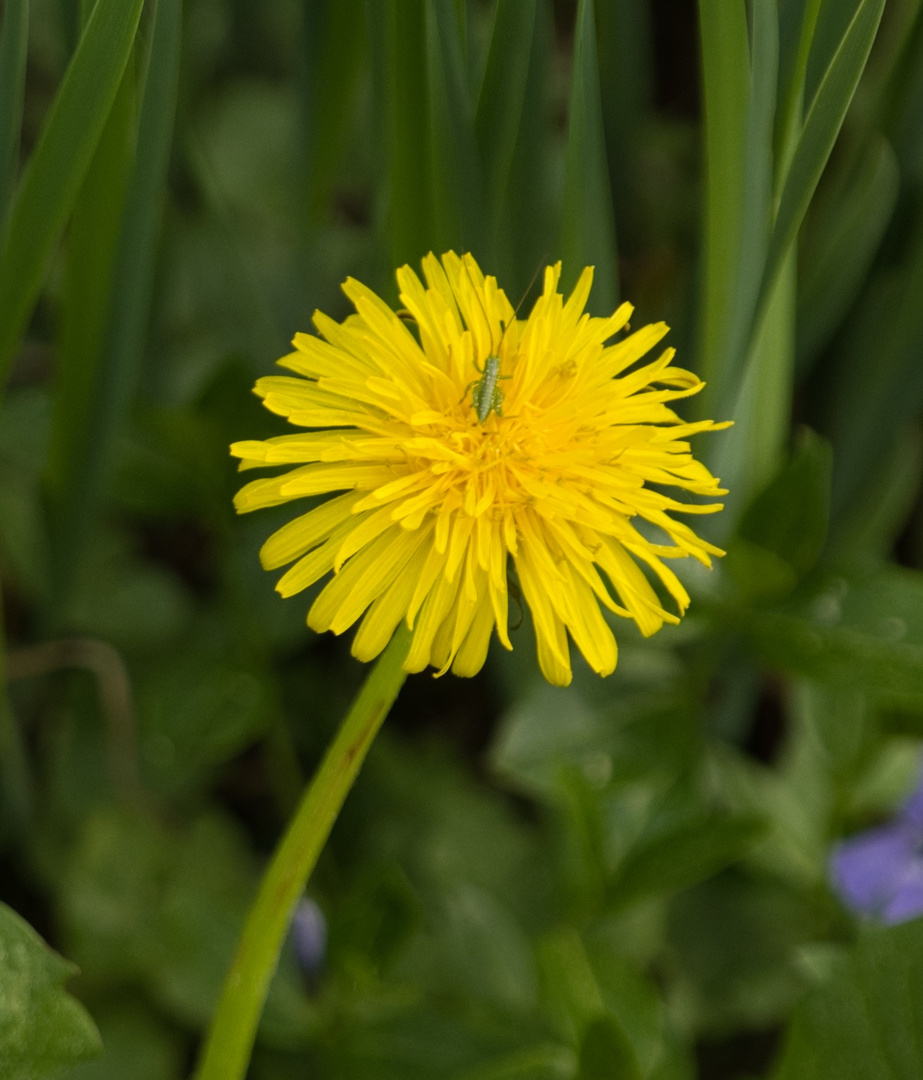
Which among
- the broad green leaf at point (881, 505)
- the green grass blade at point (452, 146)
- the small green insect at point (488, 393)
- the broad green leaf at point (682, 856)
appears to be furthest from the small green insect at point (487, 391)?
the broad green leaf at point (881, 505)

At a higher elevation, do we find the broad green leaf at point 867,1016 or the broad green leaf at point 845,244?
the broad green leaf at point 845,244

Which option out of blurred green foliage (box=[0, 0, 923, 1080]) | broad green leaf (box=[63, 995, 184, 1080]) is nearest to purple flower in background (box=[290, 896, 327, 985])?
blurred green foliage (box=[0, 0, 923, 1080])

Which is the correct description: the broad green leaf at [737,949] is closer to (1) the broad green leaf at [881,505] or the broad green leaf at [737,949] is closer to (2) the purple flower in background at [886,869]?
(2) the purple flower in background at [886,869]

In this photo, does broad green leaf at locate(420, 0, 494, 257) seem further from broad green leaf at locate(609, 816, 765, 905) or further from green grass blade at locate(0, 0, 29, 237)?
broad green leaf at locate(609, 816, 765, 905)

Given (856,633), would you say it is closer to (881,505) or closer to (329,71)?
(881,505)

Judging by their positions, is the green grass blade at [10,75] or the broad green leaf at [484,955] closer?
the green grass blade at [10,75]

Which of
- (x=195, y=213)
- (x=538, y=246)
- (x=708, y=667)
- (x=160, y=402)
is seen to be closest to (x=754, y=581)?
(x=708, y=667)

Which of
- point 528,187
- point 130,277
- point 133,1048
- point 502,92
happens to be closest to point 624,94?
point 528,187
